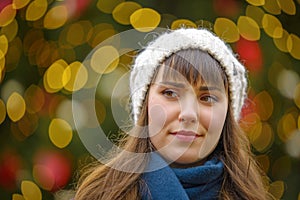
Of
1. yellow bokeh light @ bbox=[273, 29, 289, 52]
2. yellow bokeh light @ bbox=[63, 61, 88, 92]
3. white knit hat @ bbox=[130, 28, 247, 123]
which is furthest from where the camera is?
yellow bokeh light @ bbox=[273, 29, 289, 52]

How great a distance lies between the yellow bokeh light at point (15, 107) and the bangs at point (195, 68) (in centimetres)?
85

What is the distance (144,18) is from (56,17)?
0.27 m

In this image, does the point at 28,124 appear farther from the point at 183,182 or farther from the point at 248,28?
the point at 183,182

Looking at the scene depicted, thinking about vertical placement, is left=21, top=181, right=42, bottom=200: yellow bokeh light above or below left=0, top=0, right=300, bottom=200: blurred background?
below

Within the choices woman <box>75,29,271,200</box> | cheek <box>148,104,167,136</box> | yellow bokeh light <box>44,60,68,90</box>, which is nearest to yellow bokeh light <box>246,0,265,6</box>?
yellow bokeh light <box>44,60,68,90</box>

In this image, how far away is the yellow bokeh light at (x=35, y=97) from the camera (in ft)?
8.23

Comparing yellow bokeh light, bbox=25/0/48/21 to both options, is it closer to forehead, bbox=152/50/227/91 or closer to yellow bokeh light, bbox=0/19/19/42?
yellow bokeh light, bbox=0/19/19/42

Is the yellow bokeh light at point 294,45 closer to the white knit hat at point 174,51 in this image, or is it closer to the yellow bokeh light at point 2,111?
the white knit hat at point 174,51

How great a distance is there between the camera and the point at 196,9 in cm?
250

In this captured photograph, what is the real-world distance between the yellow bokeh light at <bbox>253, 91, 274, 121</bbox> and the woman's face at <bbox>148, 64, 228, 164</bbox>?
0.85 meters

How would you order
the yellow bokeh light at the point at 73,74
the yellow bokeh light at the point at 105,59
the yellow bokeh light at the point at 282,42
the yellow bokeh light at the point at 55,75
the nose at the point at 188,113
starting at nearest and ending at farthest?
the nose at the point at 188,113
the yellow bokeh light at the point at 105,59
the yellow bokeh light at the point at 73,74
the yellow bokeh light at the point at 55,75
the yellow bokeh light at the point at 282,42

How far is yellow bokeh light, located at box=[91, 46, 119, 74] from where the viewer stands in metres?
2.27

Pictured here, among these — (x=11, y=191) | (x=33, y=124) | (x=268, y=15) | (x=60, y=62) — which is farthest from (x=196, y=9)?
(x=11, y=191)

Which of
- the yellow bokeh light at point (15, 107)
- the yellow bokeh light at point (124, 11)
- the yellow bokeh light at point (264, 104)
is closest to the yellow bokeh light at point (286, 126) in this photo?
the yellow bokeh light at point (264, 104)
